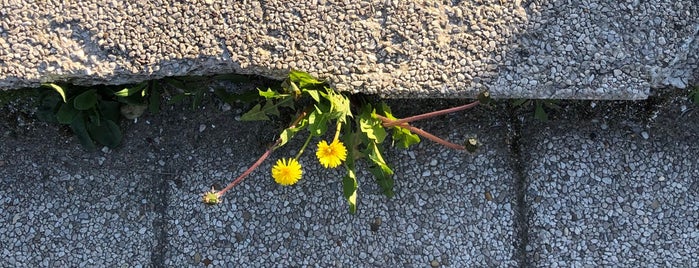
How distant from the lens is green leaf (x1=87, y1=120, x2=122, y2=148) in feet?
9.95

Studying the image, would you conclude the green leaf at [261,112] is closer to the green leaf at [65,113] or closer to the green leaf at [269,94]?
the green leaf at [269,94]

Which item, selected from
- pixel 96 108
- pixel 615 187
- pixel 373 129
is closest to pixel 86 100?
pixel 96 108

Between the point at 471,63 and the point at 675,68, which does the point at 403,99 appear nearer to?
the point at 471,63

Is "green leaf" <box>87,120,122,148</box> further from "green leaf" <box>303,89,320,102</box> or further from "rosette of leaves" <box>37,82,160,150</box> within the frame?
"green leaf" <box>303,89,320,102</box>

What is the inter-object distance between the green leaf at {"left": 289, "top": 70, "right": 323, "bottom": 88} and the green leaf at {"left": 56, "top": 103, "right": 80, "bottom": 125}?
0.91 metres

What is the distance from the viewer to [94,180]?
3.11 metres

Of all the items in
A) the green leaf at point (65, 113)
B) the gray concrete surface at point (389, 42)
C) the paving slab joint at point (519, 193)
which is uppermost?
the gray concrete surface at point (389, 42)

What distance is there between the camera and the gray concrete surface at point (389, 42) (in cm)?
270

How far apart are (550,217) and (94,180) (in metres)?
1.84

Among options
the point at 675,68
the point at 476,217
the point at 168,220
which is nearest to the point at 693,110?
the point at 675,68

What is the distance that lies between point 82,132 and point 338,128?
1.06m

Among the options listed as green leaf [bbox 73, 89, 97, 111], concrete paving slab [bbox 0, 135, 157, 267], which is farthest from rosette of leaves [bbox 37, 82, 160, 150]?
concrete paving slab [bbox 0, 135, 157, 267]

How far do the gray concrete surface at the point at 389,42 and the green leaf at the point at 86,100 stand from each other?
0.52ft

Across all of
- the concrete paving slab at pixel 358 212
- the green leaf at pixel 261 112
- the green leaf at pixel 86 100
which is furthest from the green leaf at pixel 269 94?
the green leaf at pixel 86 100
